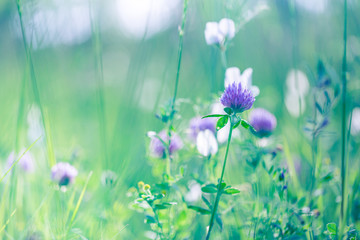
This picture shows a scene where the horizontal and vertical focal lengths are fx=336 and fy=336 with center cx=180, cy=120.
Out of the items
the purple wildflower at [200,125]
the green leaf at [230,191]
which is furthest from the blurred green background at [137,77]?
the green leaf at [230,191]

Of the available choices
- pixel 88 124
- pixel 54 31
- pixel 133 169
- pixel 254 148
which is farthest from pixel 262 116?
pixel 88 124

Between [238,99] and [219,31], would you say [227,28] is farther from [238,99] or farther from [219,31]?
[238,99]

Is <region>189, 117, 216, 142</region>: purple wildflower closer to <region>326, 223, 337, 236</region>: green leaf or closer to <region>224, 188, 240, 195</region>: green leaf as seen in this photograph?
<region>224, 188, 240, 195</region>: green leaf

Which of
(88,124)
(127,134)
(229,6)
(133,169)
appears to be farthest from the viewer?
(88,124)

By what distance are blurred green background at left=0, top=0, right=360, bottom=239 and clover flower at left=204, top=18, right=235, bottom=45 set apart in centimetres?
7

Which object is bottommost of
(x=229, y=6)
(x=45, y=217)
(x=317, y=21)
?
(x=45, y=217)

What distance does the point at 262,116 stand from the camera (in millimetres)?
829

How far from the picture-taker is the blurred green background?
84 centimetres

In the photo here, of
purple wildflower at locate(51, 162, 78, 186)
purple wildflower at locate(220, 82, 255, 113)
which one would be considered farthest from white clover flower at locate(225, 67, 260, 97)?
purple wildflower at locate(51, 162, 78, 186)

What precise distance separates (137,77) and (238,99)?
428mm

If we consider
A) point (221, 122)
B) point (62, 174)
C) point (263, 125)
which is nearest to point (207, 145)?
point (221, 122)

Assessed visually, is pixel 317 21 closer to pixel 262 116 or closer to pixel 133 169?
pixel 262 116

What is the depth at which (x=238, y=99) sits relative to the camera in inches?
22.1

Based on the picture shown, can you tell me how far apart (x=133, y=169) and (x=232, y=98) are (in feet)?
1.49
